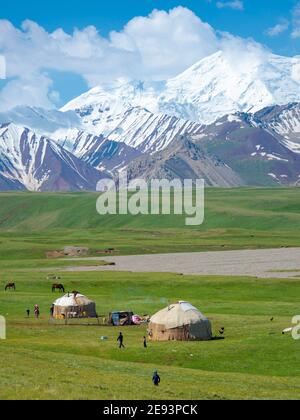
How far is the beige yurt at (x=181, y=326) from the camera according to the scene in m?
78.9

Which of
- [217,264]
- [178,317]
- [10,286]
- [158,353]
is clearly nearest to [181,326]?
[178,317]

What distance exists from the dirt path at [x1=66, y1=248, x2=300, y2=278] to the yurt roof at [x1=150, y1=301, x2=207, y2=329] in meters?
63.1

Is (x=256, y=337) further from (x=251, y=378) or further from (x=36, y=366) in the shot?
(x=36, y=366)

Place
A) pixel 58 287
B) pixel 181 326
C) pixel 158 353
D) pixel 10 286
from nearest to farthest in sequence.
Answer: pixel 158 353, pixel 181 326, pixel 58 287, pixel 10 286

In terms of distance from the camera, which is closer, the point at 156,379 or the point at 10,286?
the point at 156,379

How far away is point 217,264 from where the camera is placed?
17275 centimetres

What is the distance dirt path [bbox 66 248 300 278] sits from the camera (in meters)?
153

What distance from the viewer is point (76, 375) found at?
5366 centimetres

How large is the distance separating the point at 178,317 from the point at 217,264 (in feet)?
309

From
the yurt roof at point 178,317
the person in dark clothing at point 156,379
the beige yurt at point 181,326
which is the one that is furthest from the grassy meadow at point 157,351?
the yurt roof at point 178,317

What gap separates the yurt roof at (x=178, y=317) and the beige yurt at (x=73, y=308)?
56.0 ft

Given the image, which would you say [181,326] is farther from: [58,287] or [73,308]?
[58,287]

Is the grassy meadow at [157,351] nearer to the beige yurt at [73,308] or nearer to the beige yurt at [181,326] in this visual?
the beige yurt at [73,308]
